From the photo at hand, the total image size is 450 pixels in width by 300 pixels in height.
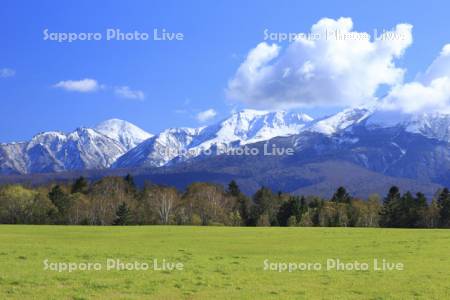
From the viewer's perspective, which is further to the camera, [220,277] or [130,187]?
[130,187]

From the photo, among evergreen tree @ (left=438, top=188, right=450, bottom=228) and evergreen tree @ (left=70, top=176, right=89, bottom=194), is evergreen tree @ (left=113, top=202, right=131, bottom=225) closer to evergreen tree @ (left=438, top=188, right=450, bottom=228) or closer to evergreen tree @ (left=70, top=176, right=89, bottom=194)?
evergreen tree @ (left=70, top=176, right=89, bottom=194)

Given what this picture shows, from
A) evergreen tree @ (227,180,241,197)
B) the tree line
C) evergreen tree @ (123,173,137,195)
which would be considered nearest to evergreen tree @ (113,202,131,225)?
the tree line

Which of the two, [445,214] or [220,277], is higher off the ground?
[445,214]

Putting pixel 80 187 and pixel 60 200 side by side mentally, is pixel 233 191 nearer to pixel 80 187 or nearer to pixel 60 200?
pixel 80 187

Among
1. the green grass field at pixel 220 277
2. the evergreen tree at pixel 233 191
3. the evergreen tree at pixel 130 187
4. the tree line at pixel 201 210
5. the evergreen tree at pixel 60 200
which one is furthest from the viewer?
the evergreen tree at pixel 233 191

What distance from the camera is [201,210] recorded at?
531 ft

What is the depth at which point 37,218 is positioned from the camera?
497 feet

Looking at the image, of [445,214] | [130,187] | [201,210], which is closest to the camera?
[445,214]

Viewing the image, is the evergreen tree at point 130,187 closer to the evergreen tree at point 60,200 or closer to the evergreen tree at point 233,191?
the evergreen tree at point 60,200

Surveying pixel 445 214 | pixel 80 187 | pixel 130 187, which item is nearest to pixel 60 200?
pixel 80 187

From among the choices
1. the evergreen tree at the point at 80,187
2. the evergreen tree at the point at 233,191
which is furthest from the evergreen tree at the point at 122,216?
the evergreen tree at the point at 233,191

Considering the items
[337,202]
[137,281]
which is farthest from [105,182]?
[137,281]

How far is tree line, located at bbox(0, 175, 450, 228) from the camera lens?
152 metres

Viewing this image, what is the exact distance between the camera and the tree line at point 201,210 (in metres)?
152
